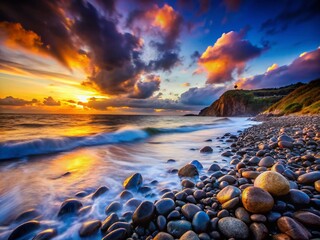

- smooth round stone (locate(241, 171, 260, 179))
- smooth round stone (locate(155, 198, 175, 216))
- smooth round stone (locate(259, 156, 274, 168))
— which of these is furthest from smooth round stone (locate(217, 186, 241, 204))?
smooth round stone (locate(259, 156, 274, 168))

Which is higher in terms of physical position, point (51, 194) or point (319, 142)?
point (319, 142)

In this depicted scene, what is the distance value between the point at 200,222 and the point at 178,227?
27 cm

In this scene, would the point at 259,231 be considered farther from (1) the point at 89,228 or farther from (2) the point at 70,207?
(2) the point at 70,207

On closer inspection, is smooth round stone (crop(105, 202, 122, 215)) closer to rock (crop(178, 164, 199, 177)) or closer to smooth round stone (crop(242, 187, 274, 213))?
rock (crop(178, 164, 199, 177))

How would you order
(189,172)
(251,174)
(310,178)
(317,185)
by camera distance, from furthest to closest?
(189,172) → (251,174) → (310,178) → (317,185)

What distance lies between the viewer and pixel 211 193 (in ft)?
8.10

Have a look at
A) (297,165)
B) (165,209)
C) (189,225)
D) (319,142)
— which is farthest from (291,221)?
(319,142)

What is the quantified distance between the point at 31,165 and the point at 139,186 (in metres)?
4.55

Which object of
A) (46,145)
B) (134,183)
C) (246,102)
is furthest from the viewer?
(246,102)

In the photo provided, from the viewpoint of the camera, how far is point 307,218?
1.57 m

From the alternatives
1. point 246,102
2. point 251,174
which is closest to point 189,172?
point 251,174

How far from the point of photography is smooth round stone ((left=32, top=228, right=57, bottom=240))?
198 cm

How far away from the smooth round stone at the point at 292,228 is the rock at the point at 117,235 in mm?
1714

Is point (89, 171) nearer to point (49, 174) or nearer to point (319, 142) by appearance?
point (49, 174)
